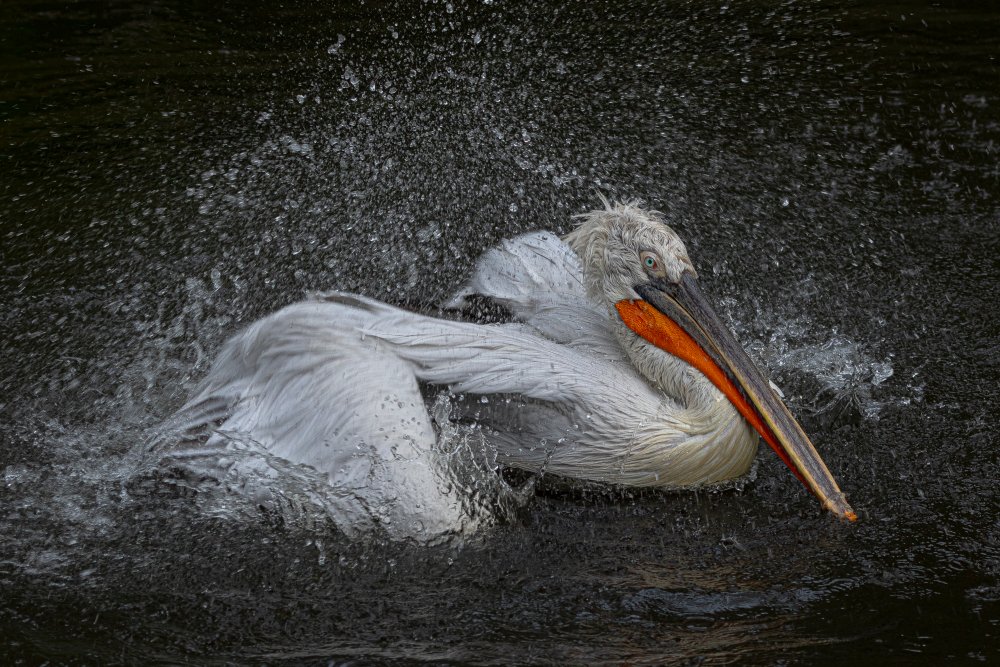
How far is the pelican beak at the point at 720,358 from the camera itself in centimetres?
286

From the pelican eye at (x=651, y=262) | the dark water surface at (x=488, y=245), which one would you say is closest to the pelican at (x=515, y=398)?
the pelican eye at (x=651, y=262)

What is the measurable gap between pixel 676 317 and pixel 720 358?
0.17 m

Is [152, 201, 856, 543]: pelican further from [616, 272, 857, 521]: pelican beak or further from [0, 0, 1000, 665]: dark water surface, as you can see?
[0, 0, 1000, 665]: dark water surface

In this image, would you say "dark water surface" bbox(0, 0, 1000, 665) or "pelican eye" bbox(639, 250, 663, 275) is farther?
"pelican eye" bbox(639, 250, 663, 275)

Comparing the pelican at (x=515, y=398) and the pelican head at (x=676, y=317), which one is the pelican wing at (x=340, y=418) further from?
the pelican head at (x=676, y=317)

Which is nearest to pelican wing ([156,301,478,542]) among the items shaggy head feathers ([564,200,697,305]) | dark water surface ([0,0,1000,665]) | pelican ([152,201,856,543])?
pelican ([152,201,856,543])

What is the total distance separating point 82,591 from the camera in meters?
2.61

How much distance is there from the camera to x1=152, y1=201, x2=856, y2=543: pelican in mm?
2801

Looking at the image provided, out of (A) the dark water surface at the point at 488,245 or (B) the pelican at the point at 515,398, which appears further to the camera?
(B) the pelican at the point at 515,398

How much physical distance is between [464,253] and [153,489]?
1.76 meters

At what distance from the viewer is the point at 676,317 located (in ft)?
9.89

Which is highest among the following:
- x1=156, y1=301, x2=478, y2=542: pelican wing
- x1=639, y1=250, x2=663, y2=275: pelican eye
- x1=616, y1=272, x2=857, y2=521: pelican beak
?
x1=639, y1=250, x2=663, y2=275: pelican eye

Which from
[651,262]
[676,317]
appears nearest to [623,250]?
[651,262]

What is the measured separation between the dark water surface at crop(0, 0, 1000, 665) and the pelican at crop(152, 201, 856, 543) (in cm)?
13
